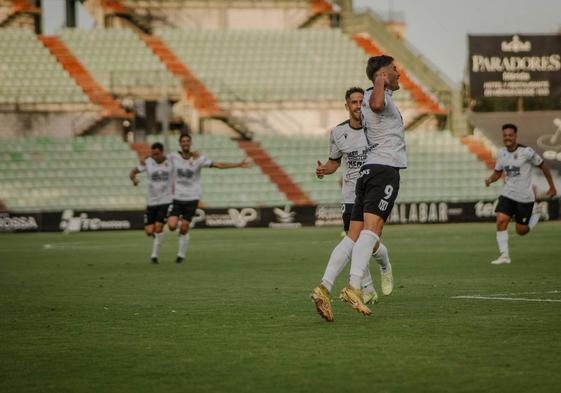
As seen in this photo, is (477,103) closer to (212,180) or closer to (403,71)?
(403,71)

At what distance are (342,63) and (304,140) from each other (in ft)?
19.3

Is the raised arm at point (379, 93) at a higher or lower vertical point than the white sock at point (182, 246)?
higher

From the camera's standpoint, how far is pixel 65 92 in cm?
4459

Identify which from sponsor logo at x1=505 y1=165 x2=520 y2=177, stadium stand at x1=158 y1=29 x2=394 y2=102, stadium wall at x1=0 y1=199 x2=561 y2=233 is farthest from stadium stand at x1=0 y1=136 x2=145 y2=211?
sponsor logo at x1=505 y1=165 x2=520 y2=177

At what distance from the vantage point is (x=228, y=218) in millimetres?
37531

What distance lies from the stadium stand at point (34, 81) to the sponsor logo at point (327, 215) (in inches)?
458

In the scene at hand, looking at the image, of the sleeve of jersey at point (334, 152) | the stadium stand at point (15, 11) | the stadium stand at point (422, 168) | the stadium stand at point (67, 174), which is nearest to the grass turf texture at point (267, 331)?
the sleeve of jersey at point (334, 152)

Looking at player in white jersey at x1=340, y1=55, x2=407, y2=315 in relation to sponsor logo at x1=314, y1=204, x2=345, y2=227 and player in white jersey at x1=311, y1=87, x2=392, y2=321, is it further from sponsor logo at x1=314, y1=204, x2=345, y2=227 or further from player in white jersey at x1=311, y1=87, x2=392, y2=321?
sponsor logo at x1=314, y1=204, x2=345, y2=227

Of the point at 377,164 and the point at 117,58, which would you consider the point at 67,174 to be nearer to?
the point at 117,58

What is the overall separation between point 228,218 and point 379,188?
27773mm

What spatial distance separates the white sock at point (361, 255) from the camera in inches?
381

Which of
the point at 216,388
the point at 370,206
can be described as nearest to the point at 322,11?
the point at 370,206

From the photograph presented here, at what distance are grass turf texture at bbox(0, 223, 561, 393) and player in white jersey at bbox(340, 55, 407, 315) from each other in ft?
1.97

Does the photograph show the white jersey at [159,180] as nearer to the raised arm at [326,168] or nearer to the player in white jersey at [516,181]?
the player in white jersey at [516,181]
